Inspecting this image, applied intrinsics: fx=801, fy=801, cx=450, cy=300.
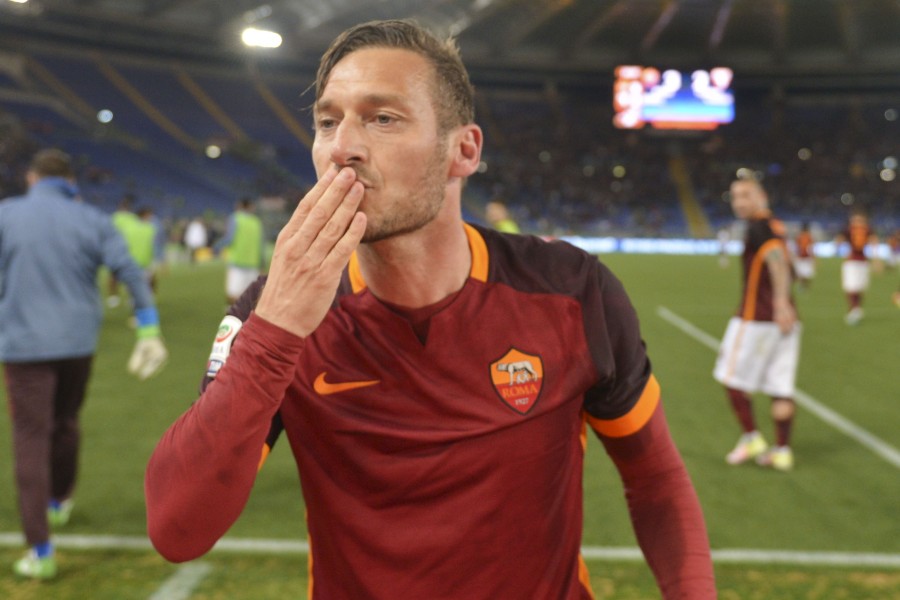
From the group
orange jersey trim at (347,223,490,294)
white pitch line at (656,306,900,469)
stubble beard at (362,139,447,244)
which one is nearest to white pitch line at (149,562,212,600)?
orange jersey trim at (347,223,490,294)

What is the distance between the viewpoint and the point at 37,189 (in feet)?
15.6

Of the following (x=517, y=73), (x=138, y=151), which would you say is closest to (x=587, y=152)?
(x=517, y=73)

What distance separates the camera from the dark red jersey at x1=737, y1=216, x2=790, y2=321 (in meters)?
6.59

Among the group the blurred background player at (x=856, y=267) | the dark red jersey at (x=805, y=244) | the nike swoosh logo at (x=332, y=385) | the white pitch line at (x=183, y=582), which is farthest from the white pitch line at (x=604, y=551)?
the dark red jersey at (x=805, y=244)

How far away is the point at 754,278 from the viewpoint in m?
6.71

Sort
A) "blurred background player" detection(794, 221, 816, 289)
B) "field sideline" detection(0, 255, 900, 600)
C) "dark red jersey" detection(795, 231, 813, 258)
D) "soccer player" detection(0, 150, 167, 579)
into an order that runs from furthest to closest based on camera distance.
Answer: "blurred background player" detection(794, 221, 816, 289), "dark red jersey" detection(795, 231, 813, 258), "soccer player" detection(0, 150, 167, 579), "field sideline" detection(0, 255, 900, 600)

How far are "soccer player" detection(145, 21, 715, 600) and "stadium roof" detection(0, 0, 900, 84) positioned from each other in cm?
3058

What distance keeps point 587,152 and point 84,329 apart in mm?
52093

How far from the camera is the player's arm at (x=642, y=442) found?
187 cm

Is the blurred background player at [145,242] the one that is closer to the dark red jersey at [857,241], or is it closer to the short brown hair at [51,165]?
the short brown hair at [51,165]

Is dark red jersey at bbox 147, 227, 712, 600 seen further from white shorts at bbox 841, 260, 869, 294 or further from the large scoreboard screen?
the large scoreboard screen

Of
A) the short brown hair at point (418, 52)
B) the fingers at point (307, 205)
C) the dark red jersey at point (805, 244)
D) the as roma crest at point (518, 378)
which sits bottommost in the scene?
the as roma crest at point (518, 378)

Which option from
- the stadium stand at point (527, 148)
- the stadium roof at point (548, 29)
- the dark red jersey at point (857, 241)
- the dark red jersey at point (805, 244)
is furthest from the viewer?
the stadium stand at point (527, 148)

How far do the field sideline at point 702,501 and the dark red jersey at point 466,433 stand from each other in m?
2.63
